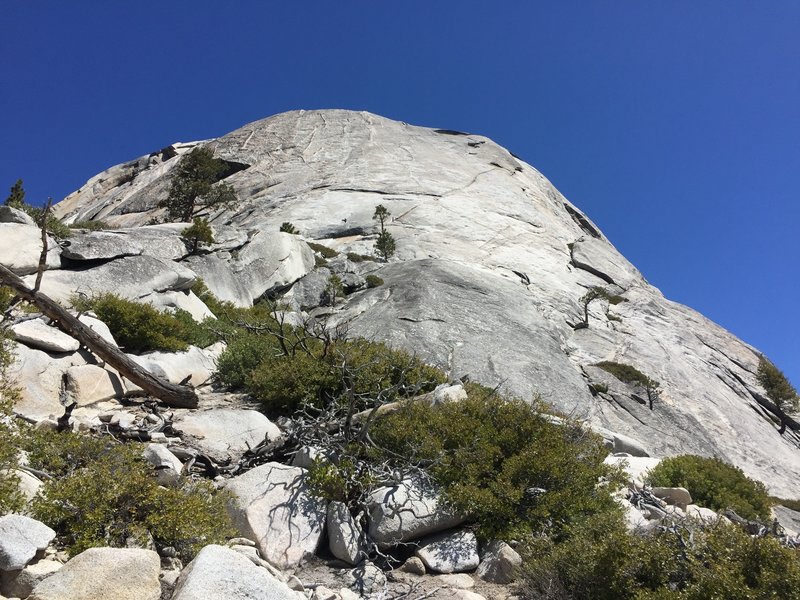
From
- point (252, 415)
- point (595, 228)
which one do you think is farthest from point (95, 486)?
point (595, 228)

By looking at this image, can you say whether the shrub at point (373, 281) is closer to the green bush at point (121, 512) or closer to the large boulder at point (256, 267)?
the large boulder at point (256, 267)

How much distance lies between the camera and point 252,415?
11.1 meters

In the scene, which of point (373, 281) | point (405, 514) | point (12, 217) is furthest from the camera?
point (373, 281)

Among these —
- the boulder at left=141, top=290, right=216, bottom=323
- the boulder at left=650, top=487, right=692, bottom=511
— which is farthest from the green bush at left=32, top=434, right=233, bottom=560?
the boulder at left=141, top=290, right=216, bottom=323

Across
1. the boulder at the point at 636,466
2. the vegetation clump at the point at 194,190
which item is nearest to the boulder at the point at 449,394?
the boulder at the point at 636,466

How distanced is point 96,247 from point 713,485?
19.5m

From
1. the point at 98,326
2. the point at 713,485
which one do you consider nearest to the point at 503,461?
the point at 713,485

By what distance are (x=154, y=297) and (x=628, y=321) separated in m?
29.3

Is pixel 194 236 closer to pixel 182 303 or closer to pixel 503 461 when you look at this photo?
pixel 182 303

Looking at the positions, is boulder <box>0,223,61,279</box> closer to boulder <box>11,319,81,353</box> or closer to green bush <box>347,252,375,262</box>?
boulder <box>11,319,81,353</box>

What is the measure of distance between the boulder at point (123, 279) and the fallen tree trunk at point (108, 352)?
12.1 feet

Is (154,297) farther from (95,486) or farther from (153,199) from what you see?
(153,199)

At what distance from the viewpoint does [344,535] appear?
7.72 meters

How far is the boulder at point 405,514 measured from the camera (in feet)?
26.2
